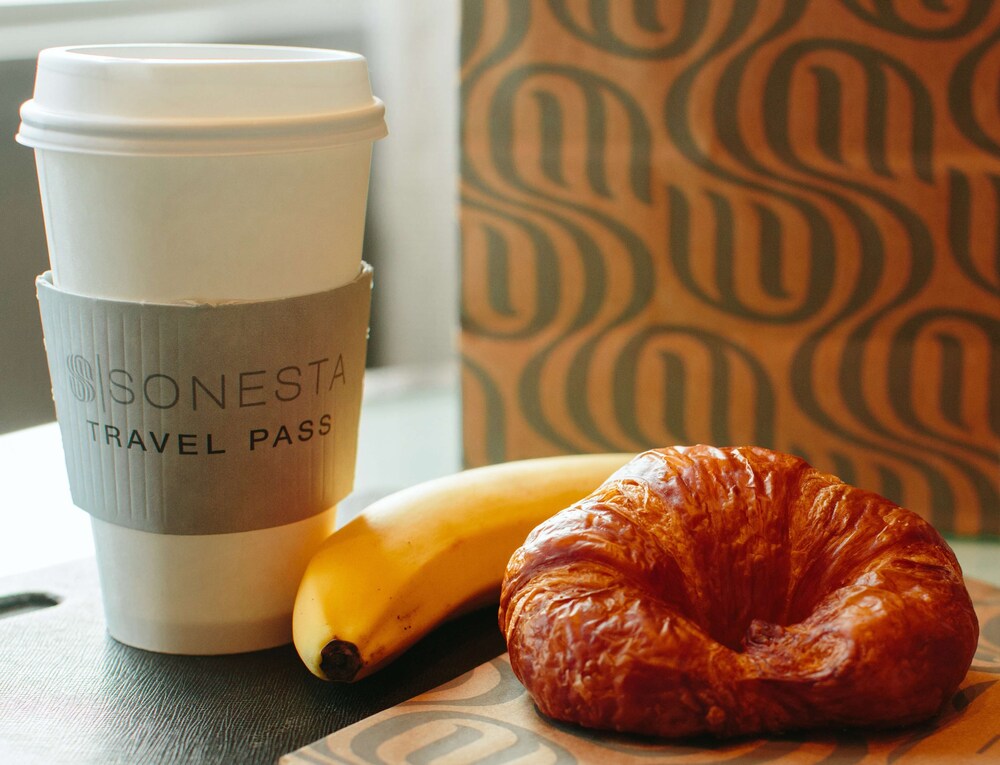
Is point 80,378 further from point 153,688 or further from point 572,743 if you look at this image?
point 572,743

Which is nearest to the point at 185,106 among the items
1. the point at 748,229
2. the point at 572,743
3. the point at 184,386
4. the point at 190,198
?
the point at 190,198

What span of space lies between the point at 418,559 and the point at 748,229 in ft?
1.79

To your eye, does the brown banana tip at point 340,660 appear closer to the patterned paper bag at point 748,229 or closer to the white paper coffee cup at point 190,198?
the white paper coffee cup at point 190,198

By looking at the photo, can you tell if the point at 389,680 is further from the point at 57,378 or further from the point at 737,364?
the point at 737,364

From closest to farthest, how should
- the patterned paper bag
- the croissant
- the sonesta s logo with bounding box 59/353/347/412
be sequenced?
the croissant
the sonesta s logo with bounding box 59/353/347/412
the patterned paper bag

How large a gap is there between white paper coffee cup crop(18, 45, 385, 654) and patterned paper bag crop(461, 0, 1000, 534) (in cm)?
43

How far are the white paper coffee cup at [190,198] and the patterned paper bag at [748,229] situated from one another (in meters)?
0.43

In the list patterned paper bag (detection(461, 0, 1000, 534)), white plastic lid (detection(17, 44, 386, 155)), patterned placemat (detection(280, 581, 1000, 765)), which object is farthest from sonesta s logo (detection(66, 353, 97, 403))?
patterned paper bag (detection(461, 0, 1000, 534))

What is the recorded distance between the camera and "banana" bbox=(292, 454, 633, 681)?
756 millimetres

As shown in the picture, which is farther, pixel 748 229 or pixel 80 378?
pixel 748 229

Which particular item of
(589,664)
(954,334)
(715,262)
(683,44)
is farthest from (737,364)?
(589,664)

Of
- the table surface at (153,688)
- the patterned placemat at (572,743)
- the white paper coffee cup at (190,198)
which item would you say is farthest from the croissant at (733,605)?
the white paper coffee cup at (190,198)

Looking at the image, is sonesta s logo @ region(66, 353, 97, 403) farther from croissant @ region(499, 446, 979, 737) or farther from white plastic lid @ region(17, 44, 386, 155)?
croissant @ region(499, 446, 979, 737)

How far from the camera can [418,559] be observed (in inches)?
32.2
